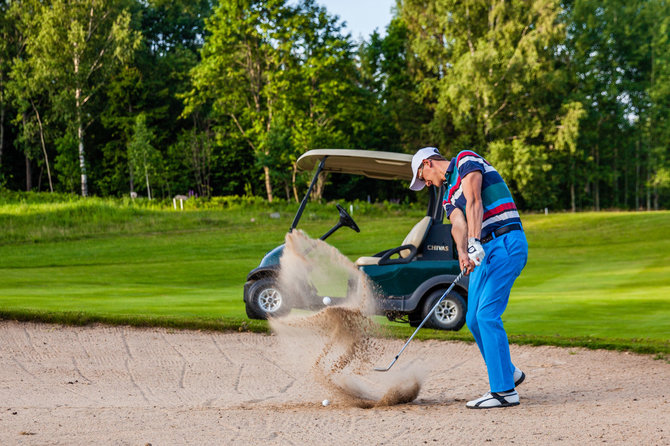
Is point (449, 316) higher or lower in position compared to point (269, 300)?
lower

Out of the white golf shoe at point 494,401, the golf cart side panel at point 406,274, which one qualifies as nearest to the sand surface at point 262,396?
the white golf shoe at point 494,401

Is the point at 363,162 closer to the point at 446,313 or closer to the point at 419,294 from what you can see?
the point at 419,294

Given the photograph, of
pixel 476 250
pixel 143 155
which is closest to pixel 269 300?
pixel 476 250

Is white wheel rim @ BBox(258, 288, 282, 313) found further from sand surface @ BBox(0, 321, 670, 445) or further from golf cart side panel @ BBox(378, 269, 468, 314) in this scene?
golf cart side panel @ BBox(378, 269, 468, 314)

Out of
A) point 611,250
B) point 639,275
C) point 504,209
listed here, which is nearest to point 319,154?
point 504,209

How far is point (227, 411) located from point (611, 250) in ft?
71.2

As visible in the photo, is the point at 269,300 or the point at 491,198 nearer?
the point at 491,198

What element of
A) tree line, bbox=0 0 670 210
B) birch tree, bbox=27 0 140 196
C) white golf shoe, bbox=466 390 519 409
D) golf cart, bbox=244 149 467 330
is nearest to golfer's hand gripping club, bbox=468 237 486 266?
white golf shoe, bbox=466 390 519 409

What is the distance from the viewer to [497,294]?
504cm

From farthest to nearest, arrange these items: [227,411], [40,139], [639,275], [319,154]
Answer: [40,139]
[639,275]
[319,154]
[227,411]

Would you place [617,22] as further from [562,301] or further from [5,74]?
[562,301]

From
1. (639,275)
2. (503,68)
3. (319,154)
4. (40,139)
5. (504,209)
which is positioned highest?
(503,68)

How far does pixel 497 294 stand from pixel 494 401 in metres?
0.73

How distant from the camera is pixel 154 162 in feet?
128
